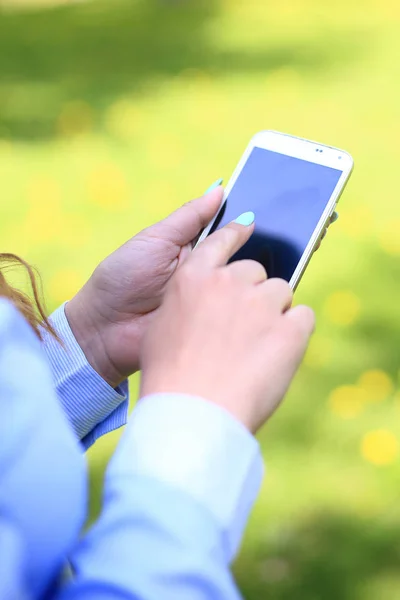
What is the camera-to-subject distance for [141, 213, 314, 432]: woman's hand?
0.79 meters

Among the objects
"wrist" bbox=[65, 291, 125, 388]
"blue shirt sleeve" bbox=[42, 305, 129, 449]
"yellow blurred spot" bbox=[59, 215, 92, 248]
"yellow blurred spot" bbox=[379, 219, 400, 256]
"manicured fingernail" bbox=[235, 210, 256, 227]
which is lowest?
"yellow blurred spot" bbox=[59, 215, 92, 248]

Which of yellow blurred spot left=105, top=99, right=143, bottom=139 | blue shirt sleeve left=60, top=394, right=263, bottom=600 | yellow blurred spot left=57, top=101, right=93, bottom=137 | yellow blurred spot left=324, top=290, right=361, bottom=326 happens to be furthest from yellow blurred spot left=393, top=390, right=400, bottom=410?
yellow blurred spot left=57, top=101, right=93, bottom=137

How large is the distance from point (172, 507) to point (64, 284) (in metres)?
2.05

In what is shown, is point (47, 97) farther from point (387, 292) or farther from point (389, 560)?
point (389, 560)

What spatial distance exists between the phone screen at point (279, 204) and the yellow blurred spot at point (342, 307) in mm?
1125

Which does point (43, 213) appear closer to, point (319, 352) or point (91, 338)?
point (319, 352)

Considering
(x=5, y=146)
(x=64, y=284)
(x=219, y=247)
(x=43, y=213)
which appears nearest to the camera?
(x=219, y=247)

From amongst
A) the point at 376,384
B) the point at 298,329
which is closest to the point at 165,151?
the point at 376,384

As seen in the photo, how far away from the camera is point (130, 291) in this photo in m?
1.39

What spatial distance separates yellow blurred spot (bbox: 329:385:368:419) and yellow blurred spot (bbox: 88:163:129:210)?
4.08ft

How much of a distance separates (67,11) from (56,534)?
5360 millimetres

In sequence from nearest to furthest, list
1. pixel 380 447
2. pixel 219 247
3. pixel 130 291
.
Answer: pixel 219 247 → pixel 130 291 → pixel 380 447

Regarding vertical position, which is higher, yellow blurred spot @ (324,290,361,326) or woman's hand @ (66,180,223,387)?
woman's hand @ (66,180,223,387)

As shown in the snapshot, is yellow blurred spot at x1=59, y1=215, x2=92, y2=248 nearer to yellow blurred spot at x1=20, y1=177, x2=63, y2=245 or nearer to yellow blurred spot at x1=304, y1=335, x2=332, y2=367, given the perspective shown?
yellow blurred spot at x1=20, y1=177, x2=63, y2=245
